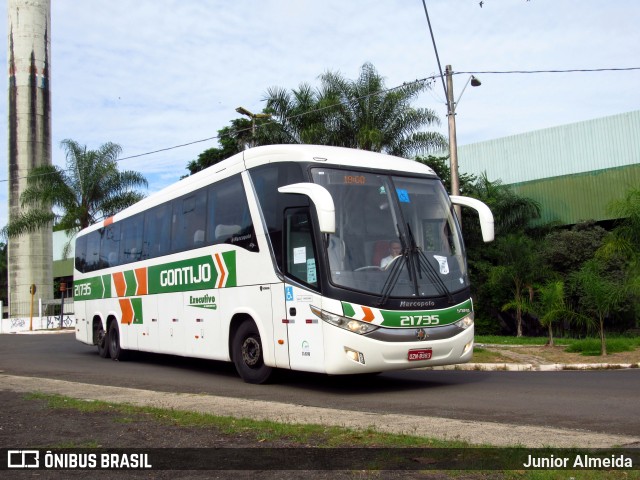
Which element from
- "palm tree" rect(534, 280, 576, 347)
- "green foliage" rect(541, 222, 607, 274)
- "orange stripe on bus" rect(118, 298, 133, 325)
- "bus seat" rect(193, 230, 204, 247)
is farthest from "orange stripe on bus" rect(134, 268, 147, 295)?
"green foliage" rect(541, 222, 607, 274)

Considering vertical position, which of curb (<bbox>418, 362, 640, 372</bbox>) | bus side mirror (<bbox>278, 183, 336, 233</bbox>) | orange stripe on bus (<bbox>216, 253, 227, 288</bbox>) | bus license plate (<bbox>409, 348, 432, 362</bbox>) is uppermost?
bus side mirror (<bbox>278, 183, 336, 233</bbox>)

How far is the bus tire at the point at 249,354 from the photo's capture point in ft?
37.3

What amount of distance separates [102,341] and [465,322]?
11.0m

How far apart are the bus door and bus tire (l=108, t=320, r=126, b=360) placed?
329 inches

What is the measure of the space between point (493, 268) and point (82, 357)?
15619mm

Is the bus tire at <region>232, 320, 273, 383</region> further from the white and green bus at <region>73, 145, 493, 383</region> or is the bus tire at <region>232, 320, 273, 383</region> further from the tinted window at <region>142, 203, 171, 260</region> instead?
the tinted window at <region>142, 203, 171, 260</region>

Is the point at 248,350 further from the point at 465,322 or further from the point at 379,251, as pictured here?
the point at 465,322

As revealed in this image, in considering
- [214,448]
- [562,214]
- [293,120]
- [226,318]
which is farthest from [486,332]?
[214,448]

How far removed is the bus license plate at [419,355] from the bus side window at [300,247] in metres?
1.61

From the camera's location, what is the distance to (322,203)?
360 inches

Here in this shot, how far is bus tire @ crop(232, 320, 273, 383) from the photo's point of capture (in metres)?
11.4

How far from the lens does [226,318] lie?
481 inches

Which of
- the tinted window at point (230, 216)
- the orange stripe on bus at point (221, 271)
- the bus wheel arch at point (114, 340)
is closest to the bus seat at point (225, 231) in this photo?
the tinted window at point (230, 216)

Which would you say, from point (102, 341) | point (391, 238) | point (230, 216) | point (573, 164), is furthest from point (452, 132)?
point (573, 164)
